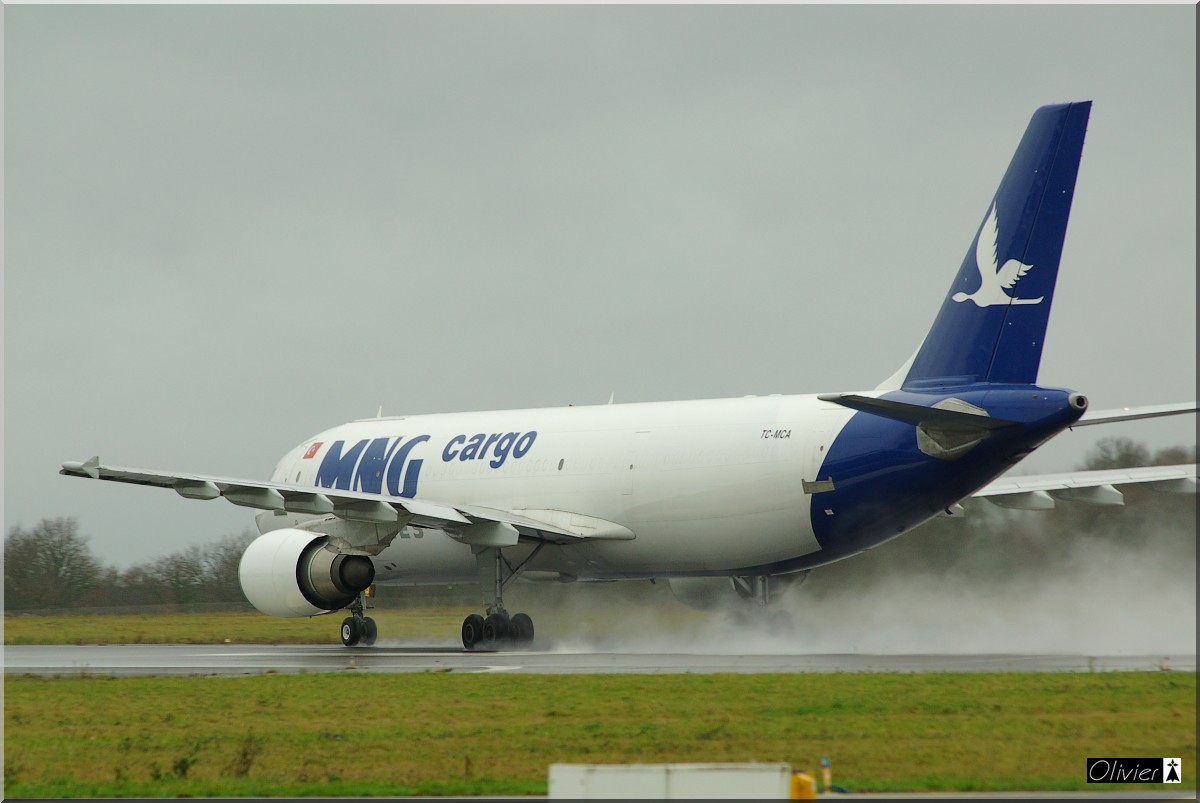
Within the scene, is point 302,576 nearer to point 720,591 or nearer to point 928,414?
point 720,591

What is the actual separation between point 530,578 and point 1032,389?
12.4 m

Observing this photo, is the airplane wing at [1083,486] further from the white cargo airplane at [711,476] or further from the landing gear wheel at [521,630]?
the landing gear wheel at [521,630]

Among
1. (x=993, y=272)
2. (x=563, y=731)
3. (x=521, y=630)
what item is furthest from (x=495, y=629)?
(x=563, y=731)

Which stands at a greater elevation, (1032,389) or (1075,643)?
(1032,389)

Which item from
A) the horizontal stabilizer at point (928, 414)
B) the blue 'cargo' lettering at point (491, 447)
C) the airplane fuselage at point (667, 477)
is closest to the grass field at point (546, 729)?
the horizontal stabilizer at point (928, 414)

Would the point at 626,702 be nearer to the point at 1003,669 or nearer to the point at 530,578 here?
the point at 1003,669

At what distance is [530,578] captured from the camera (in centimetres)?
2984

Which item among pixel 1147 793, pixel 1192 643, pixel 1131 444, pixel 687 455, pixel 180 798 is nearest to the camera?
pixel 1147 793

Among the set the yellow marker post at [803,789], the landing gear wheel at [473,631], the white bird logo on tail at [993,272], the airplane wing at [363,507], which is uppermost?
the white bird logo on tail at [993,272]

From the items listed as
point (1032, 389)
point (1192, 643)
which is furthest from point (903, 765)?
point (1192, 643)

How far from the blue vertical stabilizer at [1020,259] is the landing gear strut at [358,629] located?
14.5 m

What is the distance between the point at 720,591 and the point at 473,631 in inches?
223

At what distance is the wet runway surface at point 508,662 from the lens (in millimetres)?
20359

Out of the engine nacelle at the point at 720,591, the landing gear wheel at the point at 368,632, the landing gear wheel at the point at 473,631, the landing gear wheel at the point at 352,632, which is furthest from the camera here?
the landing gear wheel at the point at 368,632
